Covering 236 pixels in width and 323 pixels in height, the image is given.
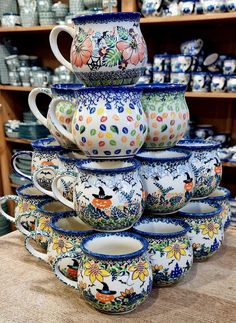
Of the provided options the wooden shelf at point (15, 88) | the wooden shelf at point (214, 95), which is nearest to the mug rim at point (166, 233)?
the wooden shelf at point (214, 95)

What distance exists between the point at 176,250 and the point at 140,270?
10cm

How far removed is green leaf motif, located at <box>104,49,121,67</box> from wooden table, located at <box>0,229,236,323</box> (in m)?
0.40

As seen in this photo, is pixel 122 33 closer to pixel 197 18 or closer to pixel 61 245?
→ pixel 61 245

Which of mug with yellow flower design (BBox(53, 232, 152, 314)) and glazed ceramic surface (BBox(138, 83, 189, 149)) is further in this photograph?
glazed ceramic surface (BBox(138, 83, 189, 149))

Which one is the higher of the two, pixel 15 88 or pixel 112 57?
pixel 112 57

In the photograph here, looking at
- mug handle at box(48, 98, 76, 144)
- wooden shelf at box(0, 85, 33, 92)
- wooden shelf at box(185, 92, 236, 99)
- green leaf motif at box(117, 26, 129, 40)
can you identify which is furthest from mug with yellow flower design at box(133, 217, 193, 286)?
wooden shelf at box(0, 85, 33, 92)

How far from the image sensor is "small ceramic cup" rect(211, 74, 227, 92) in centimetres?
146

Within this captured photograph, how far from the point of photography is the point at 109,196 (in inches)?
23.0

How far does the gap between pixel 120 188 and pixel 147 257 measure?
0.12 meters

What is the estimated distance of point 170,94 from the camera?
2.15 ft

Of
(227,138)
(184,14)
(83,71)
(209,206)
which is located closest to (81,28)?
(83,71)

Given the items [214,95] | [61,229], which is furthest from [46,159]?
[214,95]

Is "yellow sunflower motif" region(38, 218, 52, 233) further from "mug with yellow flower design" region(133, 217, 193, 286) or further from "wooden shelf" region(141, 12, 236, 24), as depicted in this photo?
"wooden shelf" region(141, 12, 236, 24)

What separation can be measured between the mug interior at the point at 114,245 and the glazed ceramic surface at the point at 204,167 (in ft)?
0.68
